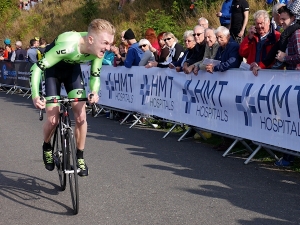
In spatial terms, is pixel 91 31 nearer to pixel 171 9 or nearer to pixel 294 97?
pixel 294 97

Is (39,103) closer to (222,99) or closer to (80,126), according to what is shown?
(80,126)

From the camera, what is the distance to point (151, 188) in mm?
7051

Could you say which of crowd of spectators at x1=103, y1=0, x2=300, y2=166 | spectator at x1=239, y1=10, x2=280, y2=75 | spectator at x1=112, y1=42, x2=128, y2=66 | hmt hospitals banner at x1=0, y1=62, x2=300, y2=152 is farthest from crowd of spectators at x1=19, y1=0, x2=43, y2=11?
spectator at x1=239, y1=10, x2=280, y2=75

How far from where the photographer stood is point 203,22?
12008mm

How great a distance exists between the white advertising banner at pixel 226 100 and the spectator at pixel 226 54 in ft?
0.45

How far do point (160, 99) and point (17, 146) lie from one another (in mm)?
2988

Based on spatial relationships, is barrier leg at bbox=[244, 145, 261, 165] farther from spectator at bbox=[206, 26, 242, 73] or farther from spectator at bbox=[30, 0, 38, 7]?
spectator at bbox=[30, 0, 38, 7]

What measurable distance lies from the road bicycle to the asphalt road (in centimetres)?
24

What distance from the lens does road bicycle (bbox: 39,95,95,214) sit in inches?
235

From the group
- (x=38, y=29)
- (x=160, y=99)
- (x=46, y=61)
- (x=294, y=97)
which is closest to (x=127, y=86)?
(x=160, y=99)

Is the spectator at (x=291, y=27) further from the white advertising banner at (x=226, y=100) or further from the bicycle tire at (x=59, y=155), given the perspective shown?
the bicycle tire at (x=59, y=155)

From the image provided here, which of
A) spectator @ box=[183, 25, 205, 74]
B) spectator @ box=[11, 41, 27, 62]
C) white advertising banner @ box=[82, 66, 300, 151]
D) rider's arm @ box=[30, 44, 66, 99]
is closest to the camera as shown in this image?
rider's arm @ box=[30, 44, 66, 99]

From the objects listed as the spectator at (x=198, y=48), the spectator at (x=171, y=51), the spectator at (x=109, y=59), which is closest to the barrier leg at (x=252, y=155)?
the spectator at (x=198, y=48)

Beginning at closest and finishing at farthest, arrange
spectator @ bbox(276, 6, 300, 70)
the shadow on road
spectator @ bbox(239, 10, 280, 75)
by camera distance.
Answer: the shadow on road
spectator @ bbox(276, 6, 300, 70)
spectator @ bbox(239, 10, 280, 75)
